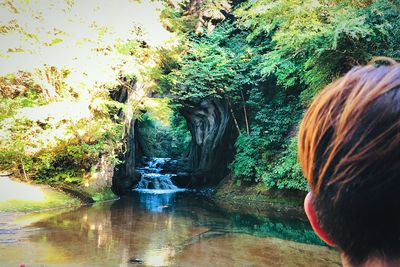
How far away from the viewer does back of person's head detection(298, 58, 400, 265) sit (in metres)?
0.53

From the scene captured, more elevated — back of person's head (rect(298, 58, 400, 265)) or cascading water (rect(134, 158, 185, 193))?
back of person's head (rect(298, 58, 400, 265))

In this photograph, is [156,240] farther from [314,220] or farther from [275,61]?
[275,61]

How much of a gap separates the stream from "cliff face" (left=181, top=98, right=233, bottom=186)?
7528 millimetres

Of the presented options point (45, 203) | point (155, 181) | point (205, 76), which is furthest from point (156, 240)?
point (155, 181)

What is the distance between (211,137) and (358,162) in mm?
16837

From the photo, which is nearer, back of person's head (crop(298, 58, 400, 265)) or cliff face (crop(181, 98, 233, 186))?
back of person's head (crop(298, 58, 400, 265))

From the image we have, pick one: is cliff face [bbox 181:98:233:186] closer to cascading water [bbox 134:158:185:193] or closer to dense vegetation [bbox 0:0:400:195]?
dense vegetation [bbox 0:0:400:195]

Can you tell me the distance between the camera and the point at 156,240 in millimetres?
6246

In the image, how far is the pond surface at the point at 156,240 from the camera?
503 centimetres

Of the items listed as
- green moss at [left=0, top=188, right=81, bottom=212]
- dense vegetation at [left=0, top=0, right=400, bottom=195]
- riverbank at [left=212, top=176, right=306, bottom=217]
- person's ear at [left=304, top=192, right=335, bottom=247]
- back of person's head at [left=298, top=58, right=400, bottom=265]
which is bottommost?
riverbank at [left=212, top=176, right=306, bottom=217]

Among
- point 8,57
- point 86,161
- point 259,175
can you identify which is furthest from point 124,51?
point 259,175

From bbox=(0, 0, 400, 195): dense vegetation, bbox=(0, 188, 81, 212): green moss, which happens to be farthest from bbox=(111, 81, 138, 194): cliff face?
bbox=(0, 188, 81, 212): green moss

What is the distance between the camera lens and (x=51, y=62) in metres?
9.60

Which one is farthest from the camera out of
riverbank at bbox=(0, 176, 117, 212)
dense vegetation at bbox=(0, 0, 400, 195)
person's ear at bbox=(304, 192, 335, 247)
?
riverbank at bbox=(0, 176, 117, 212)
